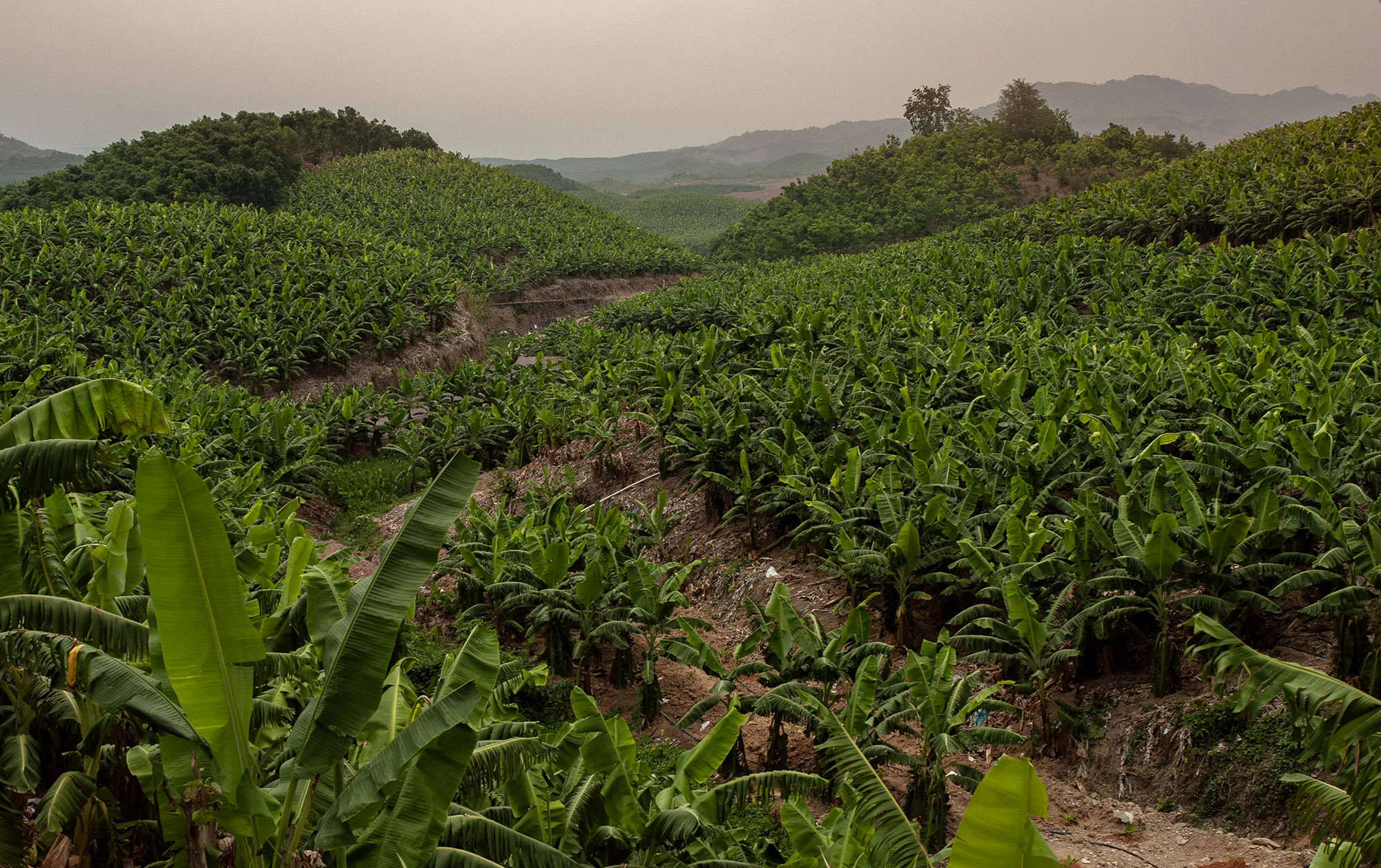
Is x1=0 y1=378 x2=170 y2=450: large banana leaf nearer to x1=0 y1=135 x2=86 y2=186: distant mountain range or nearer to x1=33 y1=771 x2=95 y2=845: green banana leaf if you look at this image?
x1=33 y1=771 x2=95 y2=845: green banana leaf

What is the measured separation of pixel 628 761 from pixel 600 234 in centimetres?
3918

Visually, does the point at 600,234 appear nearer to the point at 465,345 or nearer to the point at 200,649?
the point at 465,345

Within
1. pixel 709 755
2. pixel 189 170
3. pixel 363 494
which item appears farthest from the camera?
pixel 189 170

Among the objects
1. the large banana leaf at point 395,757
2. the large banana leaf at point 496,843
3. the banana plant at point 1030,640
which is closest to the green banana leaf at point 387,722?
the large banana leaf at point 496,843

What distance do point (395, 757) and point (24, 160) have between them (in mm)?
189190

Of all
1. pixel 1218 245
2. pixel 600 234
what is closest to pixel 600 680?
pixel 1218 245

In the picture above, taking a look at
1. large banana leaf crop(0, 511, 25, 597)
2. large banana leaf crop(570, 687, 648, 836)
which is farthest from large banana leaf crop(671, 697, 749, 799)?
large banana leaf crop(0, 511, 25, 597)

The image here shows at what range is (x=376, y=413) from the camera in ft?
51.1

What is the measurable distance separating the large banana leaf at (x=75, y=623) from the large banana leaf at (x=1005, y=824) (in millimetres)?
3315

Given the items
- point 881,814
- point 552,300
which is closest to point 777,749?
point 881,814

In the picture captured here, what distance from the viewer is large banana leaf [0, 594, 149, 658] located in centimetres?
297

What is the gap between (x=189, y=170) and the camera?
118 feet

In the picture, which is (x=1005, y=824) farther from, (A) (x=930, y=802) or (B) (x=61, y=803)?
(B) (x=61, y=803)

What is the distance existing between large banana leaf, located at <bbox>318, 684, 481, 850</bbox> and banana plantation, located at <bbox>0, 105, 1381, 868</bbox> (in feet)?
0.05
